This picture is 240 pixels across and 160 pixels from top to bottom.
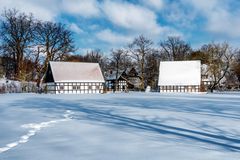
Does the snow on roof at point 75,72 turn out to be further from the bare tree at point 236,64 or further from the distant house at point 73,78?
the bare tree at point 236,64

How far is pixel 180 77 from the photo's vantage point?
52.2 metres

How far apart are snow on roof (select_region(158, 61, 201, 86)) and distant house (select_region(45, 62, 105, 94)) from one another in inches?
415

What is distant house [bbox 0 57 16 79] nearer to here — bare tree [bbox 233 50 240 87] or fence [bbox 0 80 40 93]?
fence [bbox 0 80 40 93]

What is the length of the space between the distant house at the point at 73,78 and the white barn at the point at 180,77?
10498 mm

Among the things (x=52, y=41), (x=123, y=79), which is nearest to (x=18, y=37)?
(x=52, y=41)

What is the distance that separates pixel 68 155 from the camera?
608 cm

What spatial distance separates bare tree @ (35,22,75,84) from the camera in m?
50.9

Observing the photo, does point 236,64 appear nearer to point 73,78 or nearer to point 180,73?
point 180,73

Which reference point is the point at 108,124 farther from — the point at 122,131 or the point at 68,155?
the point at 68,155

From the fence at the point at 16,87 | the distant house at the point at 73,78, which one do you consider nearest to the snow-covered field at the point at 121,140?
the fence at the point at 16,87

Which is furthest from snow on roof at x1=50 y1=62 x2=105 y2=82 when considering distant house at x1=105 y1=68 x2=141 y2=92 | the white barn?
distant house at x1=105 y1=68 x2=141 y2=92

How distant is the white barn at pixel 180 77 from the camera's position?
168ft

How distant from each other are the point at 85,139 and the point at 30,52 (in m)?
44.9

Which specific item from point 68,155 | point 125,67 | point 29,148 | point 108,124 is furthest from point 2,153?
point 125,67
